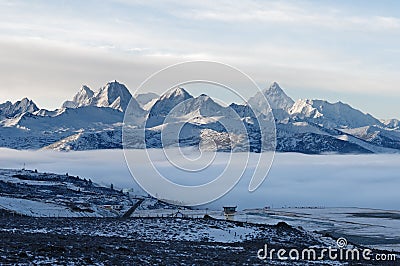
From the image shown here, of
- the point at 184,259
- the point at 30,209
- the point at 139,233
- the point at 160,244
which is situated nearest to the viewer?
the point at 184,259

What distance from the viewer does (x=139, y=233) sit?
224 feet

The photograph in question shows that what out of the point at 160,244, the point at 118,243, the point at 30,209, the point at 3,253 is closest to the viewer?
the point at 3,253

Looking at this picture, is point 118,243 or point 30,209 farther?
point 30,209

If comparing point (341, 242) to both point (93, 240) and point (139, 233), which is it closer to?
point (139, 233)

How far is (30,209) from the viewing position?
362 ft

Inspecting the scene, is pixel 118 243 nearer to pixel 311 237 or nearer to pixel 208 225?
pixel 208 225

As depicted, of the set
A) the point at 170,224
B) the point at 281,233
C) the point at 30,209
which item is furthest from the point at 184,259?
the point at 30,209

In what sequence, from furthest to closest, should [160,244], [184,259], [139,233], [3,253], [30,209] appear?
[30,209], [139,233], [160,244], [184,259], [3,253]

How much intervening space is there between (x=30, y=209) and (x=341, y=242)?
182 feet

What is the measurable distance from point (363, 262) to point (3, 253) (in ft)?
108

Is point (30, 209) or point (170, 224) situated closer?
point (170, 224)

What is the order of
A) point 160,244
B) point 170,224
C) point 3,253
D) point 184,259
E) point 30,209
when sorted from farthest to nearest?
point 30,209 → point 170,224 → point 160,244 → point 184,259 → point 3,253

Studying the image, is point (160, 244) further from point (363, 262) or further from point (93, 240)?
point (363, 262)

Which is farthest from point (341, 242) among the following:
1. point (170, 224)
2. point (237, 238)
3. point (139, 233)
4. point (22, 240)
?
point (22, 240)
